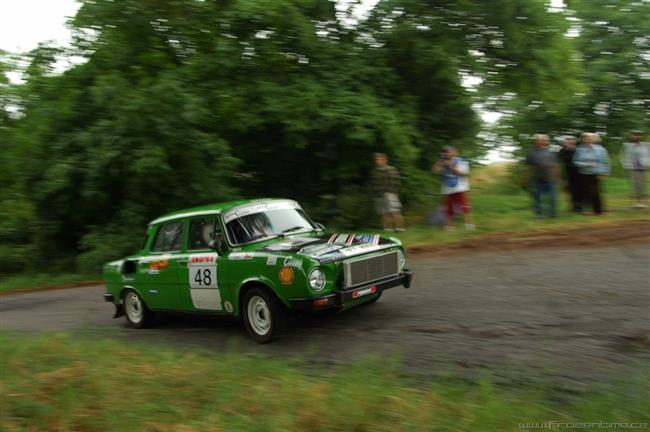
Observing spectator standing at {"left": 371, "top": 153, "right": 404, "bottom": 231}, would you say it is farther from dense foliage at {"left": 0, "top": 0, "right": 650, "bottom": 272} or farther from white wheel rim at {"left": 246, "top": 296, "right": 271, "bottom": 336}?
white wheel rim at {"left": 246, "top": 296, "right": 271, "bottom": 336}

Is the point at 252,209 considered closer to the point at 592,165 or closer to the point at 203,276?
the point at 203,276

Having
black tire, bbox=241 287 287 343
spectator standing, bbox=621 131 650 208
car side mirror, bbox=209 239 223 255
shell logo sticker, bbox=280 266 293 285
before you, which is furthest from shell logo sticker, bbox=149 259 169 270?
spectator standing, bbox=621 131 650 208

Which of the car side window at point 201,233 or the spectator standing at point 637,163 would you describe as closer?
the car side window at point 201,233

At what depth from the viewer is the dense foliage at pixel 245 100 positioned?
15453 millimetres

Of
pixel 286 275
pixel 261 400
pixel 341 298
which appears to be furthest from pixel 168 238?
pixel 261 400

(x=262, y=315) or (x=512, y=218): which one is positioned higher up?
(x=512, y=218)

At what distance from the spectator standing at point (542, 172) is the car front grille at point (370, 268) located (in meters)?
7.23

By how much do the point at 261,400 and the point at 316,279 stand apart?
7.09ft

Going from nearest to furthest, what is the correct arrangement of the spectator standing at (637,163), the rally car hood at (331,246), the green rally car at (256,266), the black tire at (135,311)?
the green rally car at (256,266) < the rally car hood at (331,246) < the black tire at (135,311) < the spectator standing at (637,163)

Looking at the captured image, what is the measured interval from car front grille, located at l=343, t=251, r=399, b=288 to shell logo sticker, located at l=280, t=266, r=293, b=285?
0.64 metres

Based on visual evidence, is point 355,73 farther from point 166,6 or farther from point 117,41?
point 117,41

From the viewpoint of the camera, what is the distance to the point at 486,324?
7.34 meters

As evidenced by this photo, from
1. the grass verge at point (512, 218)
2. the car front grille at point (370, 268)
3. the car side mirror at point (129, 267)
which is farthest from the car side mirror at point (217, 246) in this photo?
the grass verge at point (512, 218)

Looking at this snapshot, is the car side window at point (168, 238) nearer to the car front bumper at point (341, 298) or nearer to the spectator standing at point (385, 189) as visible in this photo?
the car front bumper at point (341, 298)
